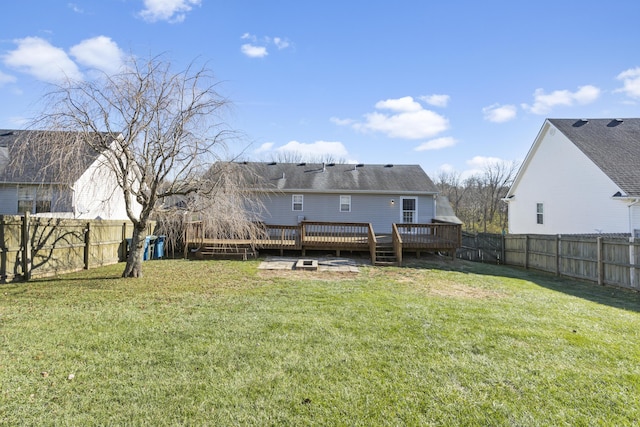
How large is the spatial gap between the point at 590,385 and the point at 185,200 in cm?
902

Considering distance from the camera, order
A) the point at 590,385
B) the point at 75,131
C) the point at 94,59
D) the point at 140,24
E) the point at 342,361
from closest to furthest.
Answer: the point at 590,385 → the point at 342,361 → the point at 75,131 → the point at 94,59 → the point at 140,24

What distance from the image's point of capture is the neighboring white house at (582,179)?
41.8ft

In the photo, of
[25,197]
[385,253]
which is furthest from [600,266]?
[25,197]

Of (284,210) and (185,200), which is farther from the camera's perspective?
(284,210)

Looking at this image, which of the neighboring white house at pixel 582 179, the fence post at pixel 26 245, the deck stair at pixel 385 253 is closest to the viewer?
the fence post at pixel 26 245

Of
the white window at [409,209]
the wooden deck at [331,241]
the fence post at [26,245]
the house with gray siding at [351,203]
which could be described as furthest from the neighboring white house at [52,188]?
the white window at [409,209]

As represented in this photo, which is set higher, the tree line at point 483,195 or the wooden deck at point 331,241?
the tree line at point 483,195

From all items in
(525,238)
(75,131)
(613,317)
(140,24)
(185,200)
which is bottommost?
(613,317)

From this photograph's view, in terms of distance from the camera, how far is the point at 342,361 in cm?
371

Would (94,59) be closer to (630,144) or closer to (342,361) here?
(342,361)

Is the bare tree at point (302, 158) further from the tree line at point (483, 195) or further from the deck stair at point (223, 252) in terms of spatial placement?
the deck stair at point (223, 252)

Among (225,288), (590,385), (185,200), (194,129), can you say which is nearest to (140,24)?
(194,129)

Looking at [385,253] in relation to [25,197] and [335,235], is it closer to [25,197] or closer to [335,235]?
[335,235]

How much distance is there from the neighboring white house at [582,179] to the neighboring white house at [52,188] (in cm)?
1762
